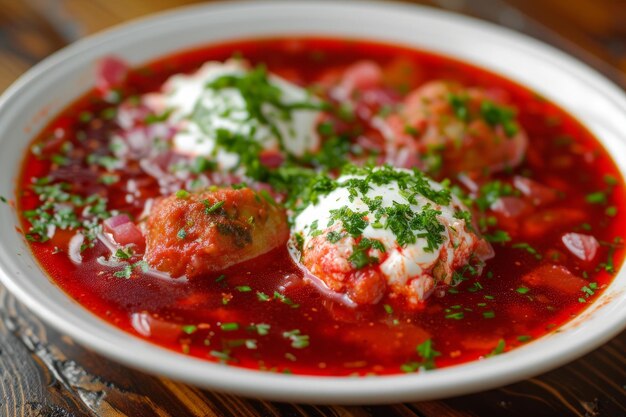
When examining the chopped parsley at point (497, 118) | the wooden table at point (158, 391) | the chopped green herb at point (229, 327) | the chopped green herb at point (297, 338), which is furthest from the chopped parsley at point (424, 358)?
the chopped parsley at point (497, 118)

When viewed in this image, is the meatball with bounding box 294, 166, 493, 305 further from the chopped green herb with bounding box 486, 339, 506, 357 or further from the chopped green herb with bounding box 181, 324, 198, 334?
the chopped green herb with bounding box 181, 324, 198, 334

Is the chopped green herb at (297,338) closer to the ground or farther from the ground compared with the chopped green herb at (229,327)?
farther from the ground

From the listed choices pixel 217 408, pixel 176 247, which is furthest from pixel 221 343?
pixel 176 247

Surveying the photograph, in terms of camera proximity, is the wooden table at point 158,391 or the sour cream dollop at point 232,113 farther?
the sour cream dollop at point 232,113

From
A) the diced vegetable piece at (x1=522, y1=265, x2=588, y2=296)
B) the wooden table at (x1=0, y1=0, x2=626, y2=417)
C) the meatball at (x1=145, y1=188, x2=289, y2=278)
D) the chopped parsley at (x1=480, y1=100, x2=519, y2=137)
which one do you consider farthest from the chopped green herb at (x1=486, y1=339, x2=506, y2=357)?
the chopped parsley at (x1=480, y1=100, x2=519, y2=137)

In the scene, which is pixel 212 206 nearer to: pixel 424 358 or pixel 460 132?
pixel 424 358

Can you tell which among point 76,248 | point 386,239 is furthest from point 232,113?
point 386,239

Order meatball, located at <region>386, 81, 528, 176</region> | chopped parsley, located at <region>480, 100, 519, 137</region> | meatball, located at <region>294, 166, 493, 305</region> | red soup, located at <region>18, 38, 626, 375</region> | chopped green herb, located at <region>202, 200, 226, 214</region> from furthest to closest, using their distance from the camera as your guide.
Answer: chopped parsley, located at <region>480, 100, 519, 137</region>, meatball, located at <region>386, 81, 528, 176</region>, chopped green herb, located at <region>202, 200, 226, 214</region>, meatball, located at <region>294, 166, 493, 305</region>, red soup, located at <region>18, 38, 626, 375</region>

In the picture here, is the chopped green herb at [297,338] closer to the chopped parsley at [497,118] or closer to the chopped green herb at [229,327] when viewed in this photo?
the chopped green herb at [229,327]
